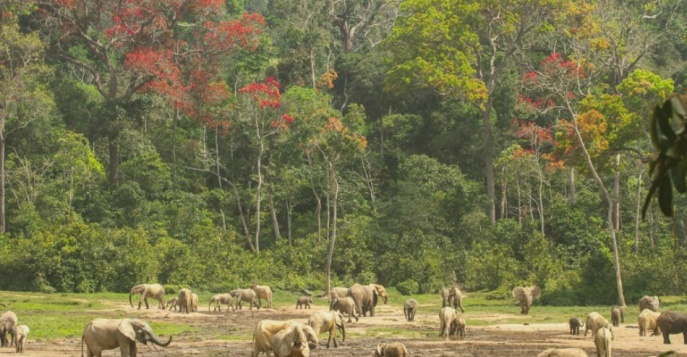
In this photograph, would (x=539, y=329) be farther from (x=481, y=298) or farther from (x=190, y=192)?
(x=190, y=192)

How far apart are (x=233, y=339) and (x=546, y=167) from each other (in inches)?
1001

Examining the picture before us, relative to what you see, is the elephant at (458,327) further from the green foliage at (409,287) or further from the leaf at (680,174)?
the leaf at (680,174)

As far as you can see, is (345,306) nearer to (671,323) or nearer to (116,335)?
(671,323)

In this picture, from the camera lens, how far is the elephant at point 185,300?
35438mm

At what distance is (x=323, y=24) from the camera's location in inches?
2451

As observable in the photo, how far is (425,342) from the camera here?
83.2ft

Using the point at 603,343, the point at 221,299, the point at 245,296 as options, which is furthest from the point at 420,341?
the point at 245,296

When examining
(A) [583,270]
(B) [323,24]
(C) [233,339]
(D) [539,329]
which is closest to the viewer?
(C) [233,339]

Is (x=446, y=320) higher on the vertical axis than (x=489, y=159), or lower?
lower

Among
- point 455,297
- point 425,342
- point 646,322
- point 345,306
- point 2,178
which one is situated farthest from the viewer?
point 2,178

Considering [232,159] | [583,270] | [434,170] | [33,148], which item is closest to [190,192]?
[232,159]

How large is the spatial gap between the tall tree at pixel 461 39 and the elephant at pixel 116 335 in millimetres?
30882

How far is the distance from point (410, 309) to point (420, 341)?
680cm

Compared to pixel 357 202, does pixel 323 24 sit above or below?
above
